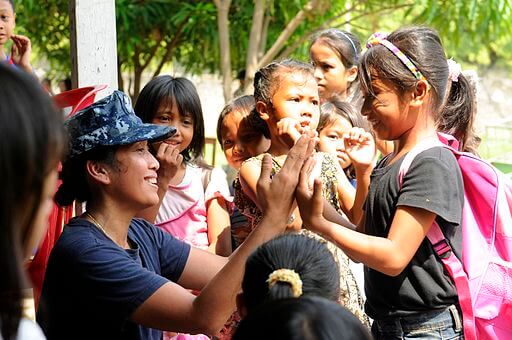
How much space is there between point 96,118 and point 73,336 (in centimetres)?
66

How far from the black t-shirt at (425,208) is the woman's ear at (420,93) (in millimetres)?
182

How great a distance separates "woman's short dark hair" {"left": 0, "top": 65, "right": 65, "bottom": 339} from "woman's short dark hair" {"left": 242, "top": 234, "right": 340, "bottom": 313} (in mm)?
732

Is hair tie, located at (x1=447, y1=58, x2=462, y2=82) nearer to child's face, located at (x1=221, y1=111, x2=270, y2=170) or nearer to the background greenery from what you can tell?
child's face, located at (x1=221, y1=111, x2=270, y2=170)

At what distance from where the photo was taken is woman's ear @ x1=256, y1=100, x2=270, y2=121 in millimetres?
3551

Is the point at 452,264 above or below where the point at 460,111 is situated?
below

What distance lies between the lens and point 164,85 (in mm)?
3895

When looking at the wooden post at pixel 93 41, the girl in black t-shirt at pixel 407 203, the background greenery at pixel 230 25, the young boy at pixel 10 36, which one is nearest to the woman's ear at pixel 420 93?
the girl in black t-shirt at pixel 407 203

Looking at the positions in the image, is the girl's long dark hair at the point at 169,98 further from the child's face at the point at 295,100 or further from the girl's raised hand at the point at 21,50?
the girl's raised hand at the point at 21,50

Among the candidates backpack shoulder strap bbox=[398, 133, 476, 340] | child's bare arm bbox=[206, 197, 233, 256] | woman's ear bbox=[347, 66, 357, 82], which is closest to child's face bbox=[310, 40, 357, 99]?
woman's ear bbox=[347, 66, 357, 82]

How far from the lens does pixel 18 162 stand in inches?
58.0

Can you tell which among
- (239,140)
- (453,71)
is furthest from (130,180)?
(239,140)

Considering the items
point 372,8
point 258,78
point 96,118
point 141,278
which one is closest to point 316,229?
point 141,278

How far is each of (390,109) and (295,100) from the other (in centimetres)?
60

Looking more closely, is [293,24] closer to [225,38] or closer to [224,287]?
[225,38]
